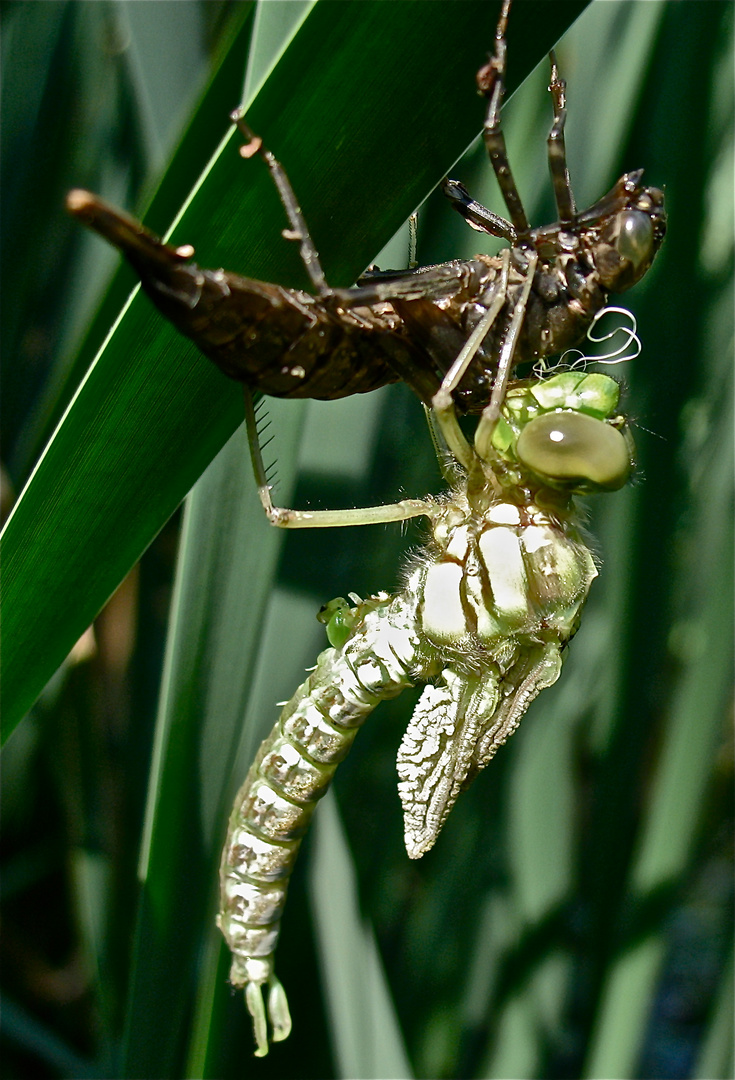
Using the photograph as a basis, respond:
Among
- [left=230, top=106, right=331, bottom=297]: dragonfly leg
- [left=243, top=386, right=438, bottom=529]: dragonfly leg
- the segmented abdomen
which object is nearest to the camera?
[left=230, top=106, right=331, bottom=297]: dragonfly leg

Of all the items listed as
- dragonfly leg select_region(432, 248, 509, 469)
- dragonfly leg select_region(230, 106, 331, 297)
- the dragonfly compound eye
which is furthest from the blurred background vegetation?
the dragonfly compound eye

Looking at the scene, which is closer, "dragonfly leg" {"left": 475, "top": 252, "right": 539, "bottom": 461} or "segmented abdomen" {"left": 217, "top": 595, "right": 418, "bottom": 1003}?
"dragonfly leg" {"left": 475, "top": 252, "right": 539, "bottom": 461}

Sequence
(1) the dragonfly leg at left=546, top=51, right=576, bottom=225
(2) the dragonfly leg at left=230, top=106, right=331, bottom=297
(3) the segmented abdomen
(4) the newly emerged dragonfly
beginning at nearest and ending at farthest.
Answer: (2) the dragonfly leg at left=230, top=106, right=331, bottom=297 < (4) the newly emerged dragonfly < (1) the dragonfly leg at left=546, top=51, right=576, bottom=225 < (3) the segmented abdomen

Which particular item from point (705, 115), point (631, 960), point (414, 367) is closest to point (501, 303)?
point (414, 367)

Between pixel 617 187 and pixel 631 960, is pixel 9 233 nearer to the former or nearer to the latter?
pixel 617 187

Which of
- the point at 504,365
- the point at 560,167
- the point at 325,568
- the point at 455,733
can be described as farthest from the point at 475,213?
the point at 455,733

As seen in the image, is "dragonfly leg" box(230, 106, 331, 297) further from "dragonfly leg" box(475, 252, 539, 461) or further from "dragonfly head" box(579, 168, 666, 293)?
"dragonfly head" box(579, 168, 666, 293)
